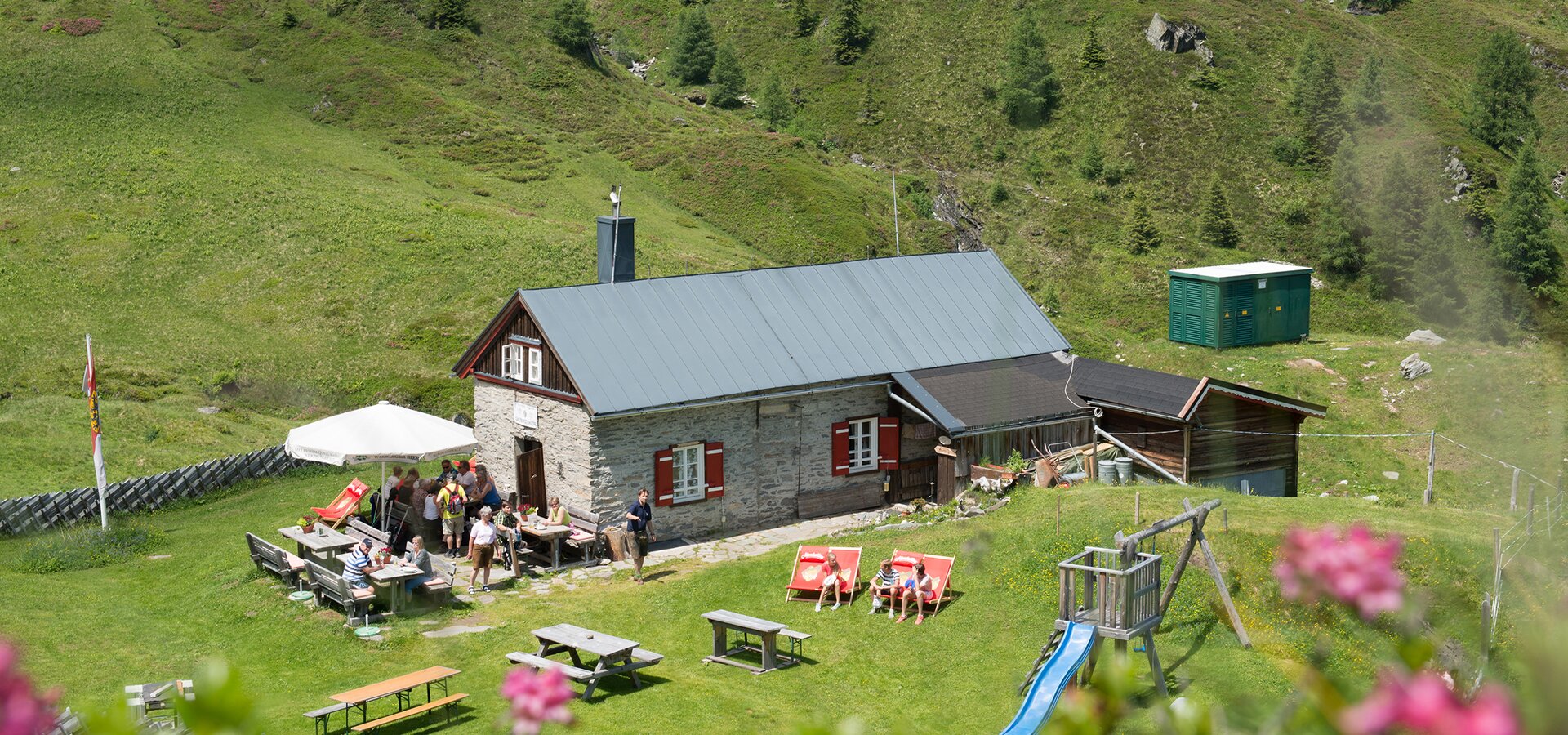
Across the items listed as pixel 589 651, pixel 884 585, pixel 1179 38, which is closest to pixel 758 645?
pixel 884 585

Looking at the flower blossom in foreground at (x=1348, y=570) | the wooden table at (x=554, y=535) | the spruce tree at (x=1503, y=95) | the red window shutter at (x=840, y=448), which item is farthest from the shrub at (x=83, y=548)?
the spruce tree at (x=1503, y=95)

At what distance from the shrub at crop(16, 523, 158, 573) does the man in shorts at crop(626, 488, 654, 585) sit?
28.6 ft

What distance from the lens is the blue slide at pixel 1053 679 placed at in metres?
13.5

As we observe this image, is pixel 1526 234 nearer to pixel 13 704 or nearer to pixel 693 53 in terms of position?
pixel 13 704

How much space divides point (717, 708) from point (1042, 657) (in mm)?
3947

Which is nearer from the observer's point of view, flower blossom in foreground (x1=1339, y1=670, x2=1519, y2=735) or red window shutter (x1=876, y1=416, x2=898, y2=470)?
flower blossom in foreground (x1=1339, y1=670, x2=1519, y2=735)

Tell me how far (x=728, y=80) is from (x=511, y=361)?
67762mm

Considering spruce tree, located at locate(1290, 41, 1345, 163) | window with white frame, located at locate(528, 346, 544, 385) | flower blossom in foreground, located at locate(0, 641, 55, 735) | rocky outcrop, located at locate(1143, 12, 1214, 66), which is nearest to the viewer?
flower blossom in foreground, located at locate(0, 641, 55, 735)

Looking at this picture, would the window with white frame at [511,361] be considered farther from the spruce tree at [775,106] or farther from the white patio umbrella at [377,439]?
the spruce tree at [775,106]

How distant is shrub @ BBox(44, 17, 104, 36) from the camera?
69675 mm

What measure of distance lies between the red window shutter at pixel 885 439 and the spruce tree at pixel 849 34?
229ft

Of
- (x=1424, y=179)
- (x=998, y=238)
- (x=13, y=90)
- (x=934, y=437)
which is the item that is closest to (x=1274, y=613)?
(x=934, y=437)

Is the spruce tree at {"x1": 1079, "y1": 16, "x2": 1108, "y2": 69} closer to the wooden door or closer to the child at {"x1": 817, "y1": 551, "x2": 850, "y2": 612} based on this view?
the wooden door

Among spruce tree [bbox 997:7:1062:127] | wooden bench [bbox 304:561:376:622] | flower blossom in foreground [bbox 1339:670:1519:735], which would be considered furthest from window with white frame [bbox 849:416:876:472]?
spruce tree [bbox 997:7:1062:127]
